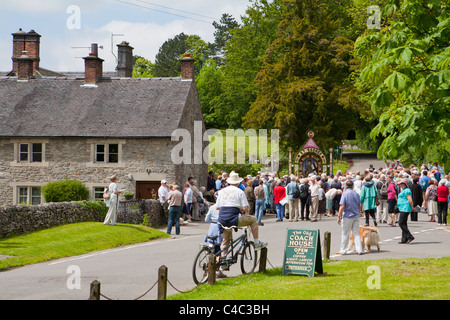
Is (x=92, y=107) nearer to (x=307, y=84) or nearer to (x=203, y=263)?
(x=307, y=84)

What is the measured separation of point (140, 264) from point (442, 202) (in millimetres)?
14779

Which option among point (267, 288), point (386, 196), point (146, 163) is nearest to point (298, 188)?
point (386, 196)

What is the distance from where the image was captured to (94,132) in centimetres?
3500

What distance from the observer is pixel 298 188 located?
93.7 feet

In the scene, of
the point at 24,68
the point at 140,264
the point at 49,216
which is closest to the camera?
the point at 140,264

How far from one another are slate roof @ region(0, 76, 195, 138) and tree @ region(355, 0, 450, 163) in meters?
24.3

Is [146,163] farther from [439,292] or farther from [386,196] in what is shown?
[439,292]

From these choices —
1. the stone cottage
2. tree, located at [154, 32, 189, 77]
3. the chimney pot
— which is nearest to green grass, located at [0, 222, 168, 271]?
the stone cottage

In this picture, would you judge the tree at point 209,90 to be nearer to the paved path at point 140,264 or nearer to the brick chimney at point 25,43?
the brick chimney at point 25,43

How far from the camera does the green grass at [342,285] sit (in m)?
11.3

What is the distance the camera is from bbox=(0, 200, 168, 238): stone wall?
20.9 m

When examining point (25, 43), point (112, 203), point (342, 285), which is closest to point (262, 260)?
point (342, 285)

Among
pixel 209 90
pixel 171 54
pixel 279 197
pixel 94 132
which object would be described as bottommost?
pixel 279 197
